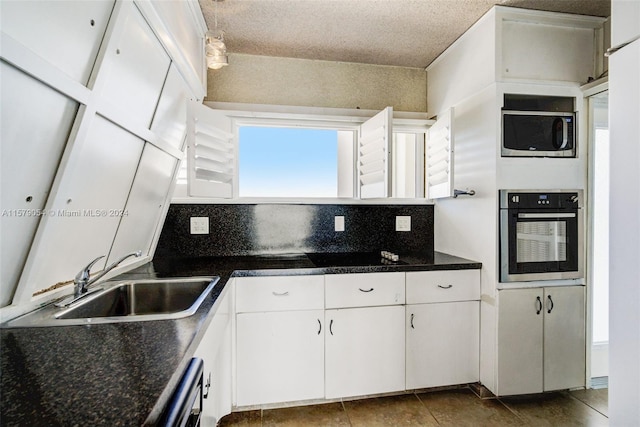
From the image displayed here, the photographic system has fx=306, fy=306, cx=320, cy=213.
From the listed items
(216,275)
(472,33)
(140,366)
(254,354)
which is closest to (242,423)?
(254,354)

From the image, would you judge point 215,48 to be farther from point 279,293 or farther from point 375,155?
point 279,293

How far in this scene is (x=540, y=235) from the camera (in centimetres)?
192

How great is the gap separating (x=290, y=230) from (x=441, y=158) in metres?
1.22

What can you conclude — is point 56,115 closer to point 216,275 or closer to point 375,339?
point 216,275

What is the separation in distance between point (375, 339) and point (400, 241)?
90 centimetres

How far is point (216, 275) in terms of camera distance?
1.67 m

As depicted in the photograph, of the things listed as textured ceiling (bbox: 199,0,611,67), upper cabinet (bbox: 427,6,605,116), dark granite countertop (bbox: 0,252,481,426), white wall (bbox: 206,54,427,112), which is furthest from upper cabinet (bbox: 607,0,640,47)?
dark granite countertop (bbox: 0,252,481,426)

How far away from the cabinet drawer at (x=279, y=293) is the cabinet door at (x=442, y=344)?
620mm

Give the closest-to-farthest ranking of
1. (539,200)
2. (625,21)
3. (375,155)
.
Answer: (625,21), (539,200), (375,155)

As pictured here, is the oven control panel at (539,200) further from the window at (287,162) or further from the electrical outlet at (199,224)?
the electrical outlet at (199,224)

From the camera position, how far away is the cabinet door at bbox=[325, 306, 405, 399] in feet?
6.11

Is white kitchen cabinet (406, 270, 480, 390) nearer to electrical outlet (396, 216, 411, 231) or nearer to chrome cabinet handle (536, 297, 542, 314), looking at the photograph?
chrome cabinet handle (536, 297, 542, 314)

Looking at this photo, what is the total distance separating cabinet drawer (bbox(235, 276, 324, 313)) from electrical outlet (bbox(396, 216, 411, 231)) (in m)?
0.98

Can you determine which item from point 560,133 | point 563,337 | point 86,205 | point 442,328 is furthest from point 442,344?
point 86,205
